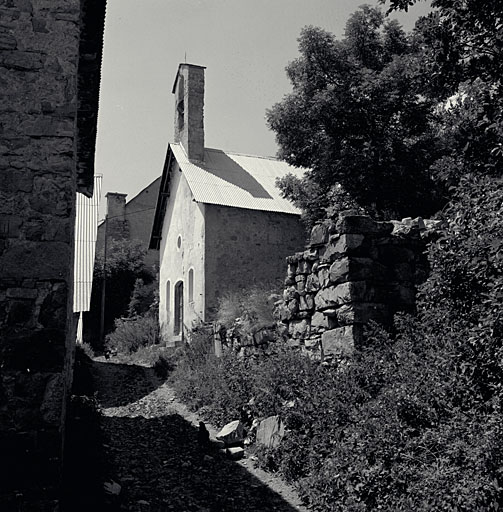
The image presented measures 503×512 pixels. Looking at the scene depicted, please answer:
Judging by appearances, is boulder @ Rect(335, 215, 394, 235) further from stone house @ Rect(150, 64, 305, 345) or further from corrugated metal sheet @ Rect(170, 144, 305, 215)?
corrugated metal sheet @ Rect(170, 144, 305, 215)

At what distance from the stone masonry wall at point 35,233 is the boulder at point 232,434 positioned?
3.68m

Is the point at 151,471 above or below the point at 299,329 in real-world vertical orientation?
below

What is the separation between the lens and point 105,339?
20391 millimetres

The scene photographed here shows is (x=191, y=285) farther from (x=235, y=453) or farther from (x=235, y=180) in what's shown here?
(x=235, y=453)

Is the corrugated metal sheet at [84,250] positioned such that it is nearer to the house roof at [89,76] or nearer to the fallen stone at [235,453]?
the house roof at [89,76]

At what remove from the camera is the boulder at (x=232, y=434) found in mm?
7762

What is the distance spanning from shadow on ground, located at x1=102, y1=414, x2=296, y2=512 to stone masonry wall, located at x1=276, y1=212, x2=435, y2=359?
7.03 ft

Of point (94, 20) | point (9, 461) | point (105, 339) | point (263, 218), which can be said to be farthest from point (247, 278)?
point (9, 461)

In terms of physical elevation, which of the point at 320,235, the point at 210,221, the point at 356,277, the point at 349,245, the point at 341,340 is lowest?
the point at 341,340

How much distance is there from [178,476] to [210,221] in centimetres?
1017

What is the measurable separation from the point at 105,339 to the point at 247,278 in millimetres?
6812

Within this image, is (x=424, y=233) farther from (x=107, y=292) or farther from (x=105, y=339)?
(x=107, y=292)

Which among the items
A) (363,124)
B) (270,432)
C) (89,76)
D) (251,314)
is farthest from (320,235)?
(363,124)

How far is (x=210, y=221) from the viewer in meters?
16.2
